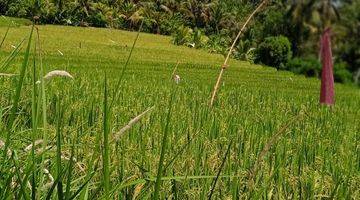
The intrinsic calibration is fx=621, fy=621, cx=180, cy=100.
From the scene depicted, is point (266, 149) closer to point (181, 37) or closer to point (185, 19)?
point (181, 37)

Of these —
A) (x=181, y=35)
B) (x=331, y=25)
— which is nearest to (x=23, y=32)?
(x=181, y=35)

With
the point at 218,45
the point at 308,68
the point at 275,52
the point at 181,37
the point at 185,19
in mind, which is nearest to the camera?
the point at 308,68

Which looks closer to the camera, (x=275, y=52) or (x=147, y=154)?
(x=147, y=154)

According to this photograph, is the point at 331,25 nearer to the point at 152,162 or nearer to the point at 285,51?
the point at 152,162

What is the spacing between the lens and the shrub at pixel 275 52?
23.6 m

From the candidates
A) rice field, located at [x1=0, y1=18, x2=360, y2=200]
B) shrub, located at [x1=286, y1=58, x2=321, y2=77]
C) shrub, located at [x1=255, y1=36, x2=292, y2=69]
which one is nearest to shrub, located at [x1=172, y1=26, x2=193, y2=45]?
shrub, located at [x1=255, y1=36, x2=292, y2=69]

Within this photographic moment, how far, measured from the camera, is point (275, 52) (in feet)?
79.8

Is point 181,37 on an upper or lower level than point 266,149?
lower

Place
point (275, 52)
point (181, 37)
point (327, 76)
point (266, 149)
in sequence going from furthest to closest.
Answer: point (181, 37) < point (275, 52) < point (327, 76) < point (266, 149)

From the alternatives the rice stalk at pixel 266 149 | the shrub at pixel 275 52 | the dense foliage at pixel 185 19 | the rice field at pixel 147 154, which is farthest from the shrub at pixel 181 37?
the rice stalk at pixel 266 149

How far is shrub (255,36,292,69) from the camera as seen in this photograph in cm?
2359

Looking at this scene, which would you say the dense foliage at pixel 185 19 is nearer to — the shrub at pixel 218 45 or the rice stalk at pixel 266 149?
the shrub at pixel 218 45

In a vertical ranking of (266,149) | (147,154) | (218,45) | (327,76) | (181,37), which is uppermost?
(266,149)

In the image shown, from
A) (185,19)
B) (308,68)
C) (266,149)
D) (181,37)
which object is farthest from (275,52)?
(266,149)
